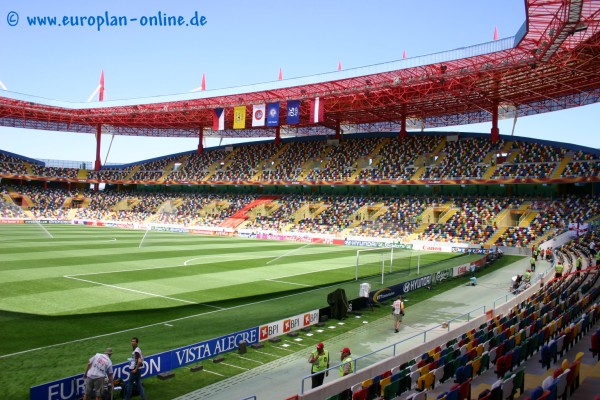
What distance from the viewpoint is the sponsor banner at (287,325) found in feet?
52.2

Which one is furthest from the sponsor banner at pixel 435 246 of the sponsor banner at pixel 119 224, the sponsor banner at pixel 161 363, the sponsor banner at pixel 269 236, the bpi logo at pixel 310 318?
the sponsor banner at pixel 119 224

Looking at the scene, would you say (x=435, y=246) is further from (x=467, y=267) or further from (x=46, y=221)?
(x=46, y=221)

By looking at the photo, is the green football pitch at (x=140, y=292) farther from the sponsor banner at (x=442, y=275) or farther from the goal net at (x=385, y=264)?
the sponsor banner at (x=442, y=275)

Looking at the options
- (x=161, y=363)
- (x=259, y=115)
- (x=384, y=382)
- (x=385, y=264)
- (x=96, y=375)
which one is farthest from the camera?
(x=259, y=115)

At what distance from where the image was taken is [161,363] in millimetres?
12273

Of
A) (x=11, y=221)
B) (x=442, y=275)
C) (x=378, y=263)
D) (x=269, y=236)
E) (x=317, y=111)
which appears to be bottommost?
(x=442, y=275)

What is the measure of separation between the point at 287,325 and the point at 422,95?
37832mm

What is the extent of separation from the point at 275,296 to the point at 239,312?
160 inches

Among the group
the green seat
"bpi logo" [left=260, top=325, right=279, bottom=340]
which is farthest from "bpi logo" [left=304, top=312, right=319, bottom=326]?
the green seat

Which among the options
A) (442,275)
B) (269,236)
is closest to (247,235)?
(269,236)

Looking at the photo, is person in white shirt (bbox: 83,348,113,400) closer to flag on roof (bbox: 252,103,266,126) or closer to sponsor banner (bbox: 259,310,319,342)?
sponsor banner (bbox: 259,310,319,342)

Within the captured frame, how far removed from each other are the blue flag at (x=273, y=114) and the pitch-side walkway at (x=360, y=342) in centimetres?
2625

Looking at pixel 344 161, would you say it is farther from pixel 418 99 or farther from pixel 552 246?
pixel 552 246

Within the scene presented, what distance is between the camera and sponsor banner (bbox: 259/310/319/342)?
626 inches
